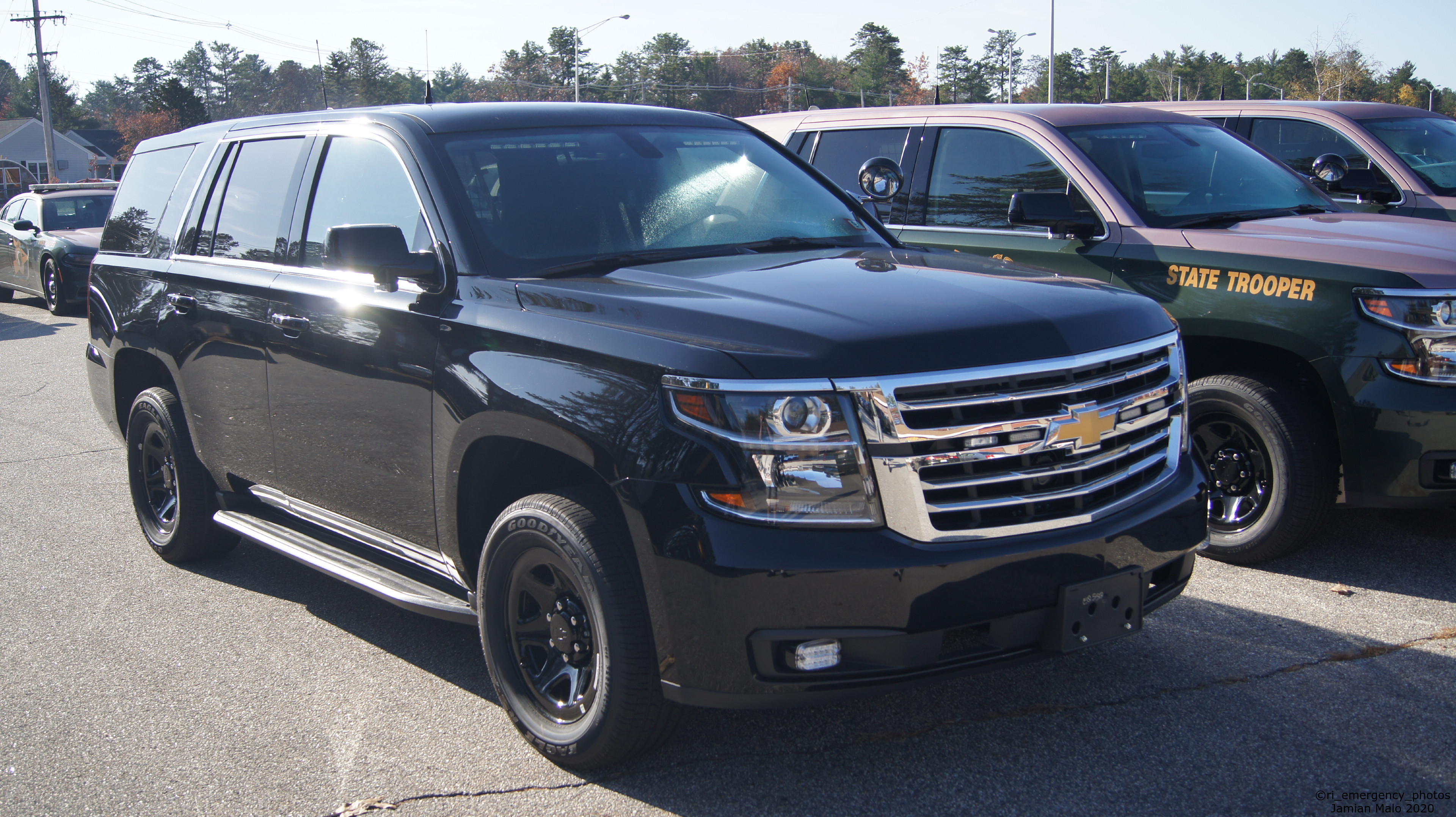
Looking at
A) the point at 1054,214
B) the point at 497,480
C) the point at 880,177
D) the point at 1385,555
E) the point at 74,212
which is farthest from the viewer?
the point at 74,212

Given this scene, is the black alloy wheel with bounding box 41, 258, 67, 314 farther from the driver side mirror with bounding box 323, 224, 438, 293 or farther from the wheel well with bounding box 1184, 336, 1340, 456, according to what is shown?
the wheel well with bounding box 1184, 336, 1340, 456

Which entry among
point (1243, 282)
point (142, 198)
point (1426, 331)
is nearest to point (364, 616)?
point (142, 198)

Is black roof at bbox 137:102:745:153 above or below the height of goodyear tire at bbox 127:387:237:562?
above

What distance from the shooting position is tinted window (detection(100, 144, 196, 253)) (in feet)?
17.6

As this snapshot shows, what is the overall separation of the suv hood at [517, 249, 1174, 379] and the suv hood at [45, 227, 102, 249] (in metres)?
15.0

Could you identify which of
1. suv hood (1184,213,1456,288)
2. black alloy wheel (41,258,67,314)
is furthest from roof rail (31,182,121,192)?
suv hood (1184,213,1456,288)

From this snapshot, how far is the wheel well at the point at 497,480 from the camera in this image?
3.32m

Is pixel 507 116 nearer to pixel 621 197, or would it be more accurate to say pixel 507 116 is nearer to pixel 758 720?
pixel 621 197

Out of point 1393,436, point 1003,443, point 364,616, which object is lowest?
point 364,616

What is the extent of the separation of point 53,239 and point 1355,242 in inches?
657

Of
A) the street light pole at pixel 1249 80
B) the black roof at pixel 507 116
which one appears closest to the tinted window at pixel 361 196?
the black roof at pixel 507 116

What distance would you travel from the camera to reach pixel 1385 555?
512 centimetres

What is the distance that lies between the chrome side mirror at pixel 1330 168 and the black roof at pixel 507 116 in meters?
4.49

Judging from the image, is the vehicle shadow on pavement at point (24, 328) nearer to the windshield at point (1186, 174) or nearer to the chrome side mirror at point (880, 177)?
the chrome side mirror at point (880, 177)
